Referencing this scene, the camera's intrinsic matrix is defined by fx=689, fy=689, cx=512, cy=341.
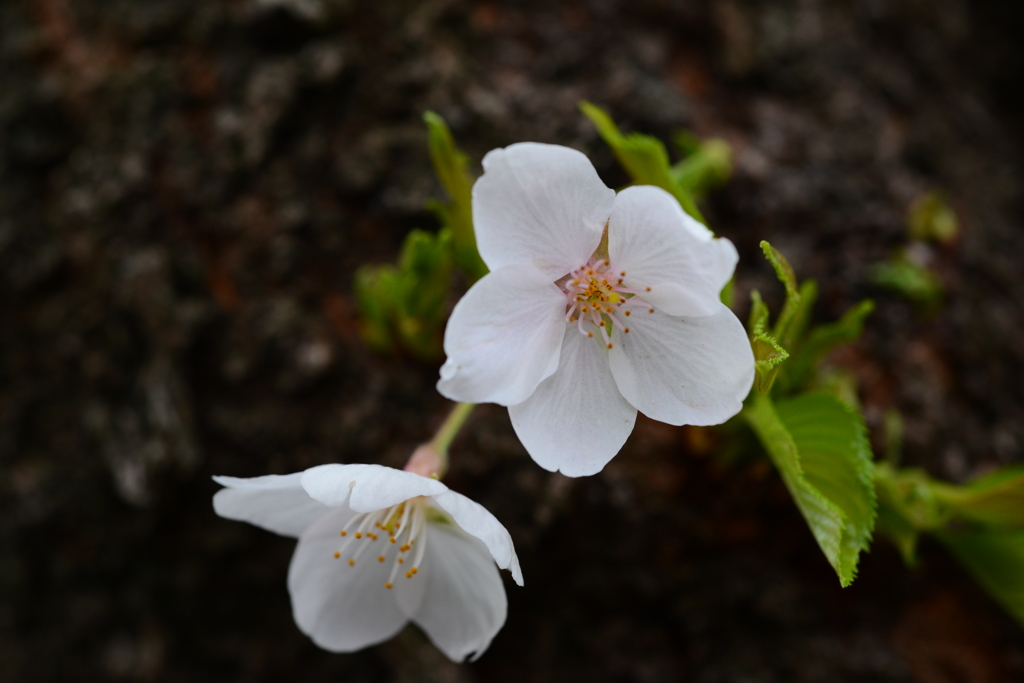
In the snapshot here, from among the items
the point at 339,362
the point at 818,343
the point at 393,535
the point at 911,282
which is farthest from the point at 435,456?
the point at 911,282

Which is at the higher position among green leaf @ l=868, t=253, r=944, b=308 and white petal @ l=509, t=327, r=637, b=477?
white petal @ l=509, t=327, r=637, b=477

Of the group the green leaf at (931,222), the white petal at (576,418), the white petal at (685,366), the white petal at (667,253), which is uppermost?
the white petal at (667,253)

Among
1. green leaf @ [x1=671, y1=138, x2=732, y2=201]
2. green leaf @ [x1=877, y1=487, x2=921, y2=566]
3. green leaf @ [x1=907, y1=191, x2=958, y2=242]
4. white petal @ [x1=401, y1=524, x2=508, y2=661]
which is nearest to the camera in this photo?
white petal @ [x1=401, y1=524, x2=508, y2=661]

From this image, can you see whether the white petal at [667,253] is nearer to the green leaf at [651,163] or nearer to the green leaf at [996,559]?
the green leaf at [651,163]

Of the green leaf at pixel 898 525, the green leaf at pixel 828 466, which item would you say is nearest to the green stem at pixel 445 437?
the green leaf at pixel 828 466

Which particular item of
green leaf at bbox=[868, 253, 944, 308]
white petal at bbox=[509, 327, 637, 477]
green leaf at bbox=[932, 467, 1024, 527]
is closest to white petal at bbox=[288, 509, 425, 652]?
white petal at bbox=[509, 327, 637, 477]

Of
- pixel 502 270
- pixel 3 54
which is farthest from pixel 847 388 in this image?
pixel 3 54

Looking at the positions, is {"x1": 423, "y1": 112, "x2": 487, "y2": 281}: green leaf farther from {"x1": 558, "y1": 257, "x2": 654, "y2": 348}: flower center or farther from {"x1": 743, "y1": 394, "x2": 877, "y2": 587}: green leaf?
{"x1": 743, "y1": 394, "x2": 877, "y2": 587}: green leaf

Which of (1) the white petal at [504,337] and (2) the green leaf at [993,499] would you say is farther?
(2) the green leaf at [993,499]
